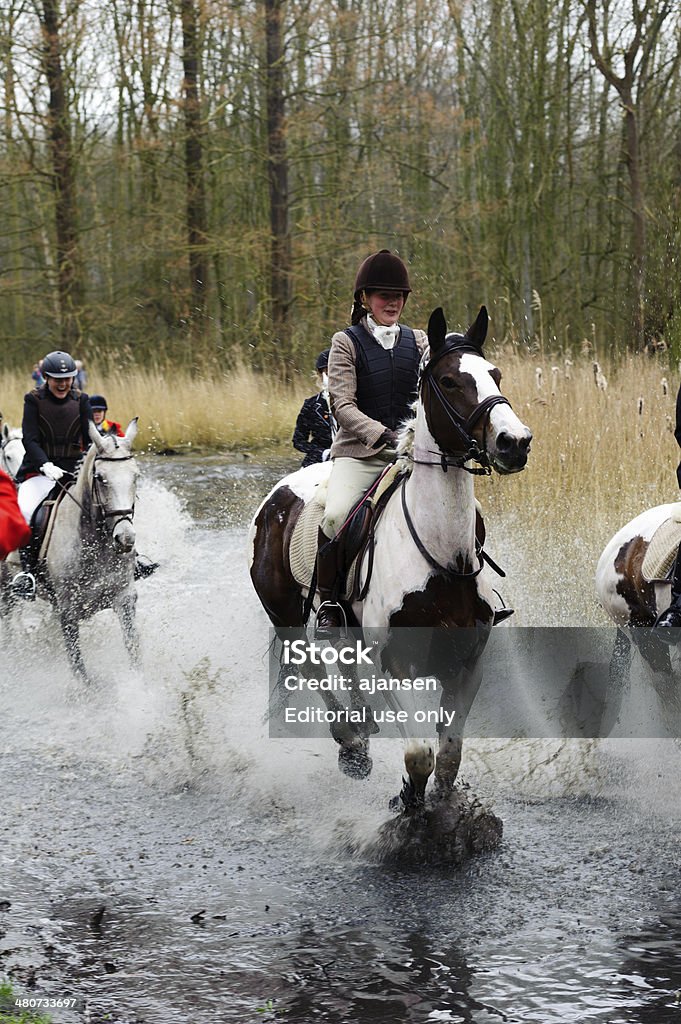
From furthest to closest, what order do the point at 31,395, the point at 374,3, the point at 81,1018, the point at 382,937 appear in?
the point at 374,3 < the point at 31,395 < the point at 382,937 < the point at 81,1018

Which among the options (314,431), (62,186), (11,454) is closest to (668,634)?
(314,431)

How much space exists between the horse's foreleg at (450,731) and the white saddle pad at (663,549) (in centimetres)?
135

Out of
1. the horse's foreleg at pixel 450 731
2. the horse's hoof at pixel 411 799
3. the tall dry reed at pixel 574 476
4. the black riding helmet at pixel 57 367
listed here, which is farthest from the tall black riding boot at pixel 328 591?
the black riding helmet at pixel 57 367

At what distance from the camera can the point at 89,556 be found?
361 inches

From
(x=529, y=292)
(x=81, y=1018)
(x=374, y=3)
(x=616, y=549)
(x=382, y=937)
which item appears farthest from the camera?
(x=374, y=3)

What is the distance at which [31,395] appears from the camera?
9.55 m

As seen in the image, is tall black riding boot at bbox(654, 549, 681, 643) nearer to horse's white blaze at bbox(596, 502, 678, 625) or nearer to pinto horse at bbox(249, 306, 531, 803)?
horse's white blaze at bbox(596, 502, 678, 625)

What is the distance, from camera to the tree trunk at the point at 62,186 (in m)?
23.6

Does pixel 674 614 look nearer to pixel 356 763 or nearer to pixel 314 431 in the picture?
pixel 356 763

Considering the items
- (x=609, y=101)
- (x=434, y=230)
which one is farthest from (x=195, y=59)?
(x=609, y=101)

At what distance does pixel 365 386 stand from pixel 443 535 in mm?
1116

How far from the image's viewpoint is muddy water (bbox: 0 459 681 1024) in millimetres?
4332

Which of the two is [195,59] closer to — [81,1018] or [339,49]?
[339,49]

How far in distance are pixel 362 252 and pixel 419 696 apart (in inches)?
756
